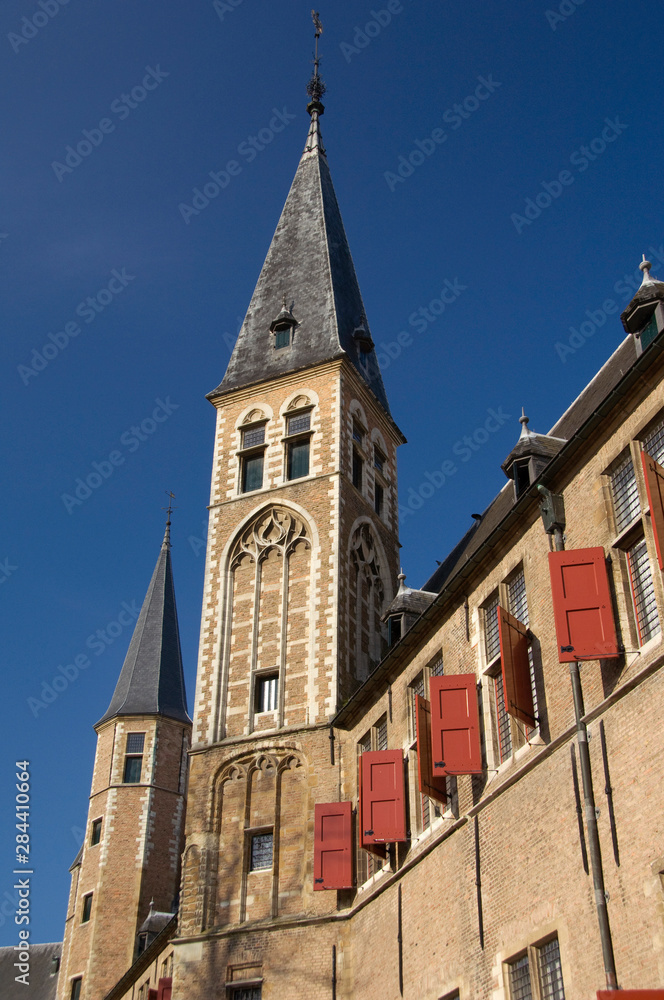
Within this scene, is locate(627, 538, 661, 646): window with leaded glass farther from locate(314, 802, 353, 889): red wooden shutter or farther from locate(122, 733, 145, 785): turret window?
locate(122, 733, 145, 785): turret window

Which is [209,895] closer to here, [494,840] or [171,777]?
[494,840]

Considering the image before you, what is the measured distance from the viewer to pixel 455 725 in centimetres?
1730

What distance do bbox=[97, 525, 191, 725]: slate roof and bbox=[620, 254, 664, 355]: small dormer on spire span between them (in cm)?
3399

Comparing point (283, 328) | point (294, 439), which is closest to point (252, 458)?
point (294, 439)

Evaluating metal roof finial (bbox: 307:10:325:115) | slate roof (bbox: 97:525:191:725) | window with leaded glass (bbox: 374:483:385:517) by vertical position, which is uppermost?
metal roof finial (bbox: 307:10:325:115)

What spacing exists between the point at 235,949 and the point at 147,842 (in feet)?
71.9

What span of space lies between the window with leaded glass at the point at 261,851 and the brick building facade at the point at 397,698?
0.18 ft

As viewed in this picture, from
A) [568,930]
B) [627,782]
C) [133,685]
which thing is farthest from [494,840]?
[133,685]

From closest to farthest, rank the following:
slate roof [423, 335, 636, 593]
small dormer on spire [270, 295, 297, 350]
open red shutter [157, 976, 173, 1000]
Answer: slate roof [423, 335, 636, 593], open red shutter [157, 976, 173, 1000], small dormer on spire [270, 295, 297, 350]

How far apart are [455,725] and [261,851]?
7755mm

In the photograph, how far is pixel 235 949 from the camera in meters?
21.8

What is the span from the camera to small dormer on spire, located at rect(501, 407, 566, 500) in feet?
58.9

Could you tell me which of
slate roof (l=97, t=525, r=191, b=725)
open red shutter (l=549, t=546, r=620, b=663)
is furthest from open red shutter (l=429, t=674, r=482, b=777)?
slate roof (l=97, t=525, r=191, b=725)

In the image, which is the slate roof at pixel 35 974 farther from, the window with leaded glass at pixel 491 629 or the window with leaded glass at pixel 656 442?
the window with leaded glass at pixel 656 442
